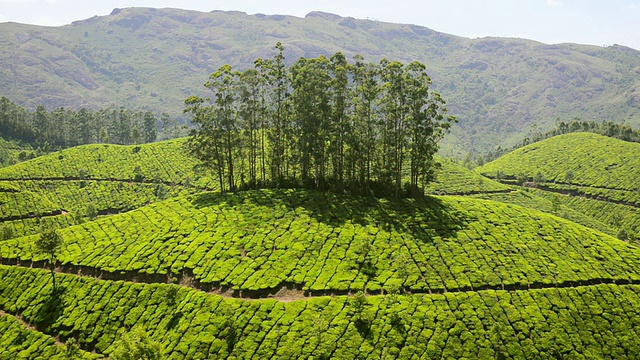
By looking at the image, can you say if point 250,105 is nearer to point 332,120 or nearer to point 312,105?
point 312,105

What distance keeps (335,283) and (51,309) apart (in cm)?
4093

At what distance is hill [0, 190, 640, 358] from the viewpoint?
173 feet

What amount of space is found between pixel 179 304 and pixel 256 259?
A: 495 inches

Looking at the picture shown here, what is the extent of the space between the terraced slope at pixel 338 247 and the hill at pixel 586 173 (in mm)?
68478

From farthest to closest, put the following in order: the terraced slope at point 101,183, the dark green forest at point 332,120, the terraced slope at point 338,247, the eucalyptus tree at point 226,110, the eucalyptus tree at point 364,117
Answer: the terraced slope at point 101,183, the eucalyptus tree at point 364,117, the dark green forest at point 332,120, the eucalyptus tree at point 226,110, the terraced slope at point 338,247

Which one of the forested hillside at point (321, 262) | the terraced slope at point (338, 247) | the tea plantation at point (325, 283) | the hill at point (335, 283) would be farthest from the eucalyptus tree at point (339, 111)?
the hill at point (335, 283)

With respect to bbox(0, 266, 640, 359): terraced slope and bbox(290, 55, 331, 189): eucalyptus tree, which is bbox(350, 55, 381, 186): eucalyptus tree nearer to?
bbox(290, 55, 331, 189): eucalyptus tree

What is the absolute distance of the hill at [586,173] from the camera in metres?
143

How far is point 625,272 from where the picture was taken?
214 ft

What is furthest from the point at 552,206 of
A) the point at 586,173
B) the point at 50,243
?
the point at 50,243

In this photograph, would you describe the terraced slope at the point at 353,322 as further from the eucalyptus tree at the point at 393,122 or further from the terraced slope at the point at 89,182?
the terraced slope at the point at 89,182

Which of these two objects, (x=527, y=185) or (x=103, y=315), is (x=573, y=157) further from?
(x=103, y=315)

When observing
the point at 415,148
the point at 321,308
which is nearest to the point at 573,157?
the point at 415,148

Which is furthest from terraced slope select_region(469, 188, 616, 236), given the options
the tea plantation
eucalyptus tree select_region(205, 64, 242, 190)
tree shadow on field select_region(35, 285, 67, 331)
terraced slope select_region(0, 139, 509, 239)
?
tree shadow on field select_region(35, 285, 67, 331)
